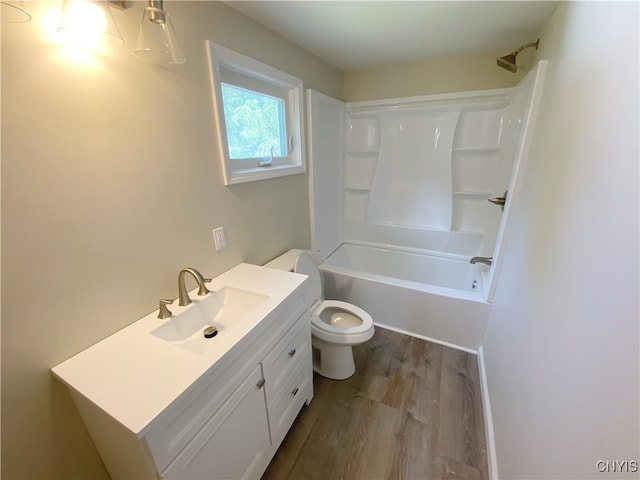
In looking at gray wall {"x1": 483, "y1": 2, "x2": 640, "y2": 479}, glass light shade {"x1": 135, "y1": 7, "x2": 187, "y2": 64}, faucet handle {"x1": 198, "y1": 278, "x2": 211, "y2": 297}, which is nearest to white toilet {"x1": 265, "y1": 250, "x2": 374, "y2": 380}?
faucet handle {"x1": 198, "y1": 278, "x2": 211, "y2": 297}

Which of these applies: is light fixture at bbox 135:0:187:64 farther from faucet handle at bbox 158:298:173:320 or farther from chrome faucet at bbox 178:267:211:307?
faucet handle at bbox 158:298:173:320

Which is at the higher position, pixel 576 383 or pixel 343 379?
pixel 576 383

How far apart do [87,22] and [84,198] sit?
51 cm

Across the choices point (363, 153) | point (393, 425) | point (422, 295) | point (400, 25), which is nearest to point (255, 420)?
point (393, 425)

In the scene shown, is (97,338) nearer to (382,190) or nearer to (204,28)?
(204,28)

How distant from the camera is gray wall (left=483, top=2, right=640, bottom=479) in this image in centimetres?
54

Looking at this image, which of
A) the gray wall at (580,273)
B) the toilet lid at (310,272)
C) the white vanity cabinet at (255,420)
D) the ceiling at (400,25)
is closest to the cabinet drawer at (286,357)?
the white vanity cabinet at (255,420)

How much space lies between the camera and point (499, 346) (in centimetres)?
145

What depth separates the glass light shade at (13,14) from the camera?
24.6 inches

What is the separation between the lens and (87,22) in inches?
29.7

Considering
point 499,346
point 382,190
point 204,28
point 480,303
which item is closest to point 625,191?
point 499,346

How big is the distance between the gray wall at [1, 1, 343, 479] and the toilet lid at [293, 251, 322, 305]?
0.62 metres

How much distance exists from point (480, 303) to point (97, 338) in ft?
6.87

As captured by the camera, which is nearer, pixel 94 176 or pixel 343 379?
pixel 94 176
